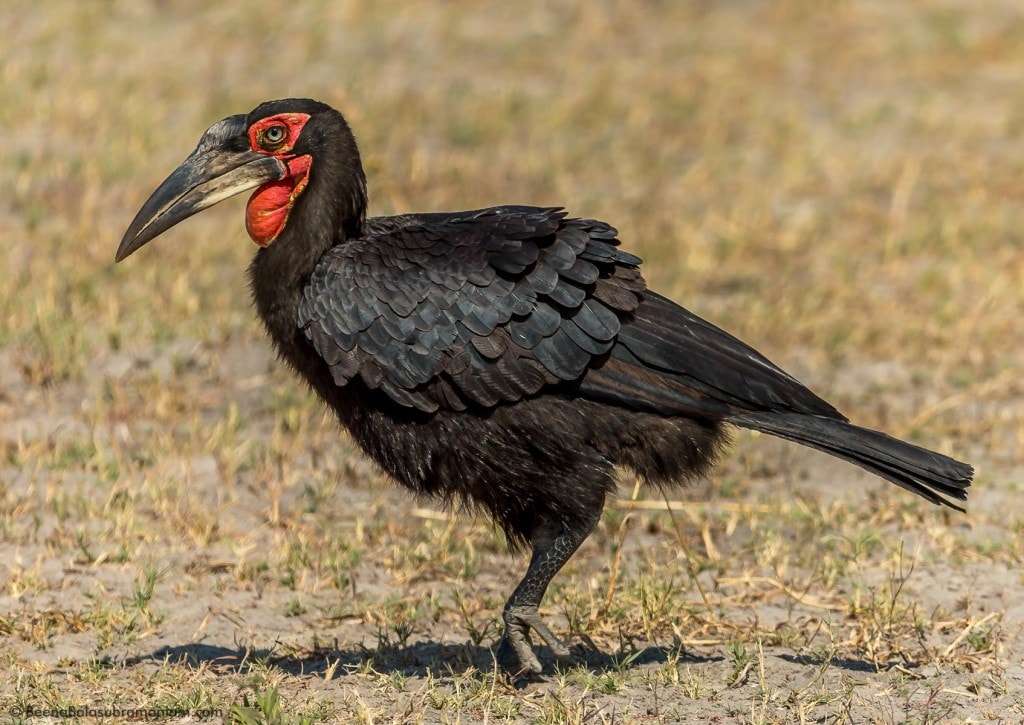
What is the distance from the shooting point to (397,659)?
4285mm

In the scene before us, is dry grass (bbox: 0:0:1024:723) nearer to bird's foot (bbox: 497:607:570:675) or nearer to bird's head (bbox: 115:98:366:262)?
bird's foot (bbox: 497:607:570:675)

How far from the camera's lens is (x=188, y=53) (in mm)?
9773

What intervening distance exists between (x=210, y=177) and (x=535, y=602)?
5.25 feet

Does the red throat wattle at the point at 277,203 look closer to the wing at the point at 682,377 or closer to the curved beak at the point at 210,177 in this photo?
the curved beak at the point at 210,177

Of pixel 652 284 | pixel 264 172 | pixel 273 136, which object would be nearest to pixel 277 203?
pixel 264 172

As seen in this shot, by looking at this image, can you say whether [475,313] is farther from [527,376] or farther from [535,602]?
[535,602]

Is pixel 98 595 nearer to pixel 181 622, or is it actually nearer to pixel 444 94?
pixel 181 622

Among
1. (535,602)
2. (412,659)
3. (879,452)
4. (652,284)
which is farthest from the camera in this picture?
(652,284)

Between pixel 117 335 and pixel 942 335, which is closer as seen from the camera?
pixel 117 335

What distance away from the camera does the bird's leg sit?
162 inches

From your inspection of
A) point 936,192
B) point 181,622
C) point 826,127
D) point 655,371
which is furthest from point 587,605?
point 826,127

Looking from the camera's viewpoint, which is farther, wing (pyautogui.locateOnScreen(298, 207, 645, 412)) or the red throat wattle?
the red throat wattle

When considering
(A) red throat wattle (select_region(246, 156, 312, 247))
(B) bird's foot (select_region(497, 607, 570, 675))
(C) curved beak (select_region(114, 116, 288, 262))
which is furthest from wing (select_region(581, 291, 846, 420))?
(C) curved beak (select_region(114, 116, 288, 262))

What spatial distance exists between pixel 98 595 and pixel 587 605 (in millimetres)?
1549
